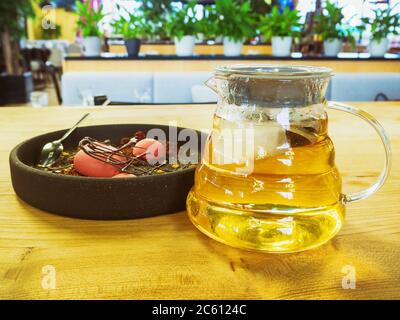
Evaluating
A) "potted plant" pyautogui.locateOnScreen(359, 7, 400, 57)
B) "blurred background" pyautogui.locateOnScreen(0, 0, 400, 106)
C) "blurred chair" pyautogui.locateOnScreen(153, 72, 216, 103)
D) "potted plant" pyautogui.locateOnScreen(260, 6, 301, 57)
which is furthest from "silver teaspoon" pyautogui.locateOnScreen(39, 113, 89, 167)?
"potted plant" pyautogui.locateOnScreen(359, 7, 400, 57)

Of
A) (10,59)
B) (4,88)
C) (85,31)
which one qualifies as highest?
(85,31)

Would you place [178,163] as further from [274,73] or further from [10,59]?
[10,59]

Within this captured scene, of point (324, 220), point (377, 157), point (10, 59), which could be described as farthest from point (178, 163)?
point (10, 59)

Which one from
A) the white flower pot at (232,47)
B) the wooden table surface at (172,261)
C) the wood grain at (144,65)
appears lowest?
the wood grain at (144,65)

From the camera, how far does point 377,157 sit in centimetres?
82

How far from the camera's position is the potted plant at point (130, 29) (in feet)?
10.7

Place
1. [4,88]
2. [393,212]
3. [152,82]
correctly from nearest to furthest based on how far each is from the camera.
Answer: [393,212] → [152,82] → [4,88]

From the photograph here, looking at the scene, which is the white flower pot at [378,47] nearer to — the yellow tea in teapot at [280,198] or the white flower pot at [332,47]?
the white flower pot at [332,47]

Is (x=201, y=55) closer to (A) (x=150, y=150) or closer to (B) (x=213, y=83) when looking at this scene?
(A) (x=150, y=150)

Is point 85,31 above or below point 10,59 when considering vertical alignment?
above

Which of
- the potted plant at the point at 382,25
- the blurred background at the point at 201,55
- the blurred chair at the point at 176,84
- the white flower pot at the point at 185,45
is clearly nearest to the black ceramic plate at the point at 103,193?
the blurred background at the point at 201,55

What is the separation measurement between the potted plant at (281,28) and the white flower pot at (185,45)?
0.57 metres

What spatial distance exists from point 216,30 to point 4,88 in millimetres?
5040
